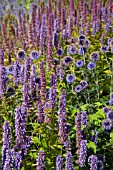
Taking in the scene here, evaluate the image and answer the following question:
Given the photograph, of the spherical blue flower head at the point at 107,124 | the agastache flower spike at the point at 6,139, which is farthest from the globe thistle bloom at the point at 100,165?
the agastache flower spike at the point at 6,139

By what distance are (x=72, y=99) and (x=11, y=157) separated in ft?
5.81

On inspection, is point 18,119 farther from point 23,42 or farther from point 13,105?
point 23,42

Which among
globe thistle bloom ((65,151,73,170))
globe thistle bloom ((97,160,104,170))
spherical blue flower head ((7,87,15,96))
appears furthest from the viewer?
spherical blue flower head ((7,87,15,96))

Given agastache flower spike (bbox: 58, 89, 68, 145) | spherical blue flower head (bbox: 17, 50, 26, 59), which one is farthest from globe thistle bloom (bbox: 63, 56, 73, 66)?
agastache flower spike (bbox: 58, 89, 68, 145)

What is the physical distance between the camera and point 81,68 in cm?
525

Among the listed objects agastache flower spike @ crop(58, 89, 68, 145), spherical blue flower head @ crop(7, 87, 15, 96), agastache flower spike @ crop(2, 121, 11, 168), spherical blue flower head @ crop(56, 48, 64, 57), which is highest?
spherical blue flower head @ crop(56, 48, 64, 57)

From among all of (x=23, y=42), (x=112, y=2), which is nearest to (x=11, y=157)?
(x=23, y=42)

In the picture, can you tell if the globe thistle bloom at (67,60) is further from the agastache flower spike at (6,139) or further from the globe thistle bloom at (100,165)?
the agastache flower spike at (6,139)

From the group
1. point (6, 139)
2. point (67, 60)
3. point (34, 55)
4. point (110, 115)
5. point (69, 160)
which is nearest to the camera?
point (69, 160)

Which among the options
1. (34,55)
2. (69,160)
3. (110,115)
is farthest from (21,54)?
(69,160)

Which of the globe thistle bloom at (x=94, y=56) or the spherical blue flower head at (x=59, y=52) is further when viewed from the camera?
the spherical blue flower head at (x=59, y=52)

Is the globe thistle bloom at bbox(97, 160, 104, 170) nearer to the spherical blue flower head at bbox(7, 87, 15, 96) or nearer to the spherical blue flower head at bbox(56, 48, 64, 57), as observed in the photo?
the spherical blue flower head at bbox(7, 87, 15, 96)

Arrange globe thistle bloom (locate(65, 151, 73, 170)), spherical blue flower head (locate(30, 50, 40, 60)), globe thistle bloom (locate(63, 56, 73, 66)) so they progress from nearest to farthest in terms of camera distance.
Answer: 1. globe thistle bloom (locate(65, 151, 73, 170))
2. globe thistle bloom (locate(63, 56, 73, 66))
3. spherical blue flower head (locate(30, 50, 40, 60))

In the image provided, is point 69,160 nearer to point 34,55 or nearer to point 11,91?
point 11,91
